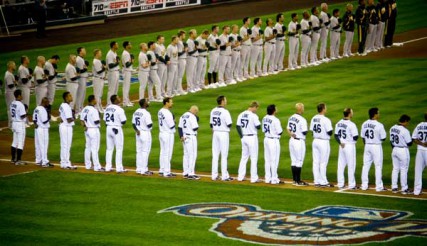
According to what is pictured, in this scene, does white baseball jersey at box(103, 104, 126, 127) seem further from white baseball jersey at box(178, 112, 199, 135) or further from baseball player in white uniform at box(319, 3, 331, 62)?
baseball player in white uniform at box(319, 3, 331, 62)

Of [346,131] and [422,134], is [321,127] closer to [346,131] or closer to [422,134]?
[346,131]

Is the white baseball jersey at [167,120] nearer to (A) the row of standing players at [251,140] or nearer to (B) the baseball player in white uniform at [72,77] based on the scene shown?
(A) the row of standing players at [251,140]

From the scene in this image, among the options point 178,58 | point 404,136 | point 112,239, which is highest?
point 178,58

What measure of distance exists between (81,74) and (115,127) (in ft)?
23.4

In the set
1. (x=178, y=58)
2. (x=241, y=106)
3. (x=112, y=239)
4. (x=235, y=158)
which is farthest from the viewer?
(x=178, y=58)

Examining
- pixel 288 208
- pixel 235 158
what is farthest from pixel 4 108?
pixel 288 208

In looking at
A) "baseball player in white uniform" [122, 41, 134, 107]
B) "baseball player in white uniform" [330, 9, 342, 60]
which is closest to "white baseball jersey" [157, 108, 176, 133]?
"baseball player in white uniform" [122, 41, 134, 107]

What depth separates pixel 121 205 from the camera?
24969 mm

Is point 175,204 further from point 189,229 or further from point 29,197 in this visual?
point 29,197

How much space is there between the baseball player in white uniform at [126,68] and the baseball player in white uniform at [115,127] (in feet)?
25.1

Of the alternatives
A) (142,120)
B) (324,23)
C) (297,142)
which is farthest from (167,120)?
(324,23)

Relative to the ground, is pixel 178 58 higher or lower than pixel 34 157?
higher

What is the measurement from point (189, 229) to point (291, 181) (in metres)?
5.38

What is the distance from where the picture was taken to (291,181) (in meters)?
27.3
